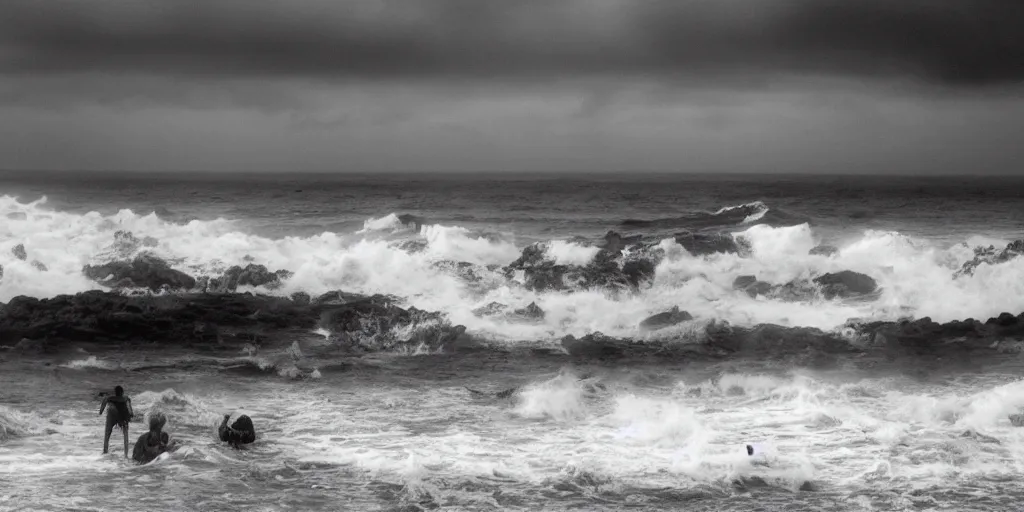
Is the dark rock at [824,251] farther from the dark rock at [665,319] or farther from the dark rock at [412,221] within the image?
the dark rock at [412,221]

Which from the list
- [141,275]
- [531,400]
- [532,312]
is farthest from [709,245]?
[141,275]

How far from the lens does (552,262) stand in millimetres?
30047

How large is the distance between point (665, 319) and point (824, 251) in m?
12.5

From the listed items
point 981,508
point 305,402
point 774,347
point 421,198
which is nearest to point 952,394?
point 774,347

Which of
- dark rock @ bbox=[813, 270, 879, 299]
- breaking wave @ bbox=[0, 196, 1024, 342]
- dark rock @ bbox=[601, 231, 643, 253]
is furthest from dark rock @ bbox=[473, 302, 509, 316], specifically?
dark rock @ bbox=[813, 270, 879, 299]

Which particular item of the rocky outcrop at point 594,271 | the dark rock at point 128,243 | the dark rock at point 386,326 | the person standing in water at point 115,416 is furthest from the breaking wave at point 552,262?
the person standing in water at point 115,416

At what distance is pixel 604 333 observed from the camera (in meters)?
22.8

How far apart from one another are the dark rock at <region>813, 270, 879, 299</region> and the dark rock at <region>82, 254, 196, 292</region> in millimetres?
20527

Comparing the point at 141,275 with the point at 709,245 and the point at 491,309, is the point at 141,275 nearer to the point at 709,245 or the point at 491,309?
the point at 491,309

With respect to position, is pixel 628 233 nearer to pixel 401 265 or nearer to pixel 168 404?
pixel 401 265

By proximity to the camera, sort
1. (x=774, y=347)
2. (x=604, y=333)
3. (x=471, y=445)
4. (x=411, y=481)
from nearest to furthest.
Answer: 1. (x=411, y=481)
2. (x=471, y=445)
3. (x=774, y=347)
4. (x=604, y=333)

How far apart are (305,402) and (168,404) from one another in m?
2.41

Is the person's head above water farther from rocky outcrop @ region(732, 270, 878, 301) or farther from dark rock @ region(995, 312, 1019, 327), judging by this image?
dark rock @ region(995, 312, 1019, 327)

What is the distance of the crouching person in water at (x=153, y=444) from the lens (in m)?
12.3
